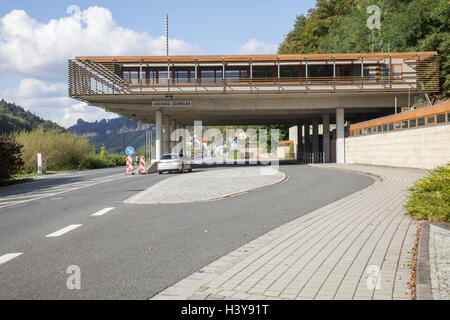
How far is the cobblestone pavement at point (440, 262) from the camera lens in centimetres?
357

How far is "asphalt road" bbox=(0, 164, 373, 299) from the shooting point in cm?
416

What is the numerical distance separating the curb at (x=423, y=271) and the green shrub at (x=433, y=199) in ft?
4.58

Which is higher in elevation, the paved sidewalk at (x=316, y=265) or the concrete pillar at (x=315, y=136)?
the concrete pillar at (x=315, y=136)

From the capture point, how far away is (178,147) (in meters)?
44.5

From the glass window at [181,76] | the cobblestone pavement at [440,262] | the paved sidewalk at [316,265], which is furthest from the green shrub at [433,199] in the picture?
the glass window at [181,76]

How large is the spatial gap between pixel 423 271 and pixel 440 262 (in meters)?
0.52

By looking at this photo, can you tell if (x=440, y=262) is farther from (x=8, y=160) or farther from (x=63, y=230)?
(x=8, y=160)

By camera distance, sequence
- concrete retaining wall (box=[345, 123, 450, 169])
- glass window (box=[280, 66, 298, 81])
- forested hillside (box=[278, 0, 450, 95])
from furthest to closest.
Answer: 1. glass window (box=[280, 66, 298, 81])
2. forested hillside (box=[278, 0, 450, 95])
3. concrete retaining wall (box=[345, 123, 450, 169])

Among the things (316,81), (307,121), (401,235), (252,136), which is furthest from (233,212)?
(252,136)

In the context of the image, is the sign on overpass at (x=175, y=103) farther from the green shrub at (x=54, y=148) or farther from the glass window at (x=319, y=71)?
the glass window at (x=319, y=71)

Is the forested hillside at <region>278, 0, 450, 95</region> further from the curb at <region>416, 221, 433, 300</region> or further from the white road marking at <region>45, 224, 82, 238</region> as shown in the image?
the white road marking at <region>45, 224, 82, 238</region>

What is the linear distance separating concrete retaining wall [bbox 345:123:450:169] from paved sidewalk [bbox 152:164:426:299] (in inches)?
565

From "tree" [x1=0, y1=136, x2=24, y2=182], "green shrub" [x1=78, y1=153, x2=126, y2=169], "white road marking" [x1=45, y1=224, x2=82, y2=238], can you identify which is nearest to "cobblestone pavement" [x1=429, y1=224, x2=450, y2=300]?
"white road marking" [x1=45, y1=224, x2=82, y2=238]

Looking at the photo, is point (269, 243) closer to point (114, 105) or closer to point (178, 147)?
point (114, 105)
